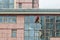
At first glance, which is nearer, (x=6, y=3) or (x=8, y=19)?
(x=8, y=19)

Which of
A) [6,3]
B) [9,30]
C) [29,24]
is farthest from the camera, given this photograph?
[6,3]

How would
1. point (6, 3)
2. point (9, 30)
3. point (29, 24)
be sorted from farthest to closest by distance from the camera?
1. point (6, 3)
2. point (29, 24)
3. point (9, 30)

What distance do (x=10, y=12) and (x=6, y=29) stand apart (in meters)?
1.94

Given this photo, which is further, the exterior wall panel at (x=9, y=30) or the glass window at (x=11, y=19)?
the glass window at (x=11, y=19)

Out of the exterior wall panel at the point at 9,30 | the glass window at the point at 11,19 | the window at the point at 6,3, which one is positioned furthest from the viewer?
the window at the point at 6,3

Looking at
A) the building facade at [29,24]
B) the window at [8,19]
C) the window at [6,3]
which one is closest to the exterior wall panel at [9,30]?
the building facade at [29,24]

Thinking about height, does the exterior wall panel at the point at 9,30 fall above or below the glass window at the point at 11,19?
below

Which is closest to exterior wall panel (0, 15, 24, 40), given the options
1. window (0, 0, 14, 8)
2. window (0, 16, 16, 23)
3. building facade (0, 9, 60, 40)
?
building facade (0, 9, 60, 40)

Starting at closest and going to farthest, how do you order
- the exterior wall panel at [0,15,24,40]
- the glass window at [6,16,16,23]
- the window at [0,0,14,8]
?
the exterior wall panel at [0,15,24,40] < the glass window at [6,16,16,23] < the window at [0,0,14,8]

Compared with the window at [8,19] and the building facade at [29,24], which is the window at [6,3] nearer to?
the building facade at [29,24]

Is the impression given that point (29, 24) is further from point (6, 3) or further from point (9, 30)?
point (6, 3)

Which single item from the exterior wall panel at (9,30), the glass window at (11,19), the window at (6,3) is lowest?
the exterior wall panel at (9,30)

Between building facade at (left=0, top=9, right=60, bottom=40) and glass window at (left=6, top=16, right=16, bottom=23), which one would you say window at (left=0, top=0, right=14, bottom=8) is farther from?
glass window at (left=6, top=16, right=16, bottom=23)

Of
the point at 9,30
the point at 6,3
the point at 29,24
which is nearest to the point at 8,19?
the point at 9,30
